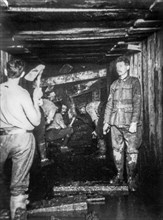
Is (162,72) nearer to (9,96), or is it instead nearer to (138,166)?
(138,166)

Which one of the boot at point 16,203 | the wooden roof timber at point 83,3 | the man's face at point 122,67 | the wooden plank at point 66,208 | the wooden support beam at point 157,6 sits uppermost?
the wooden support beam at point 157,6

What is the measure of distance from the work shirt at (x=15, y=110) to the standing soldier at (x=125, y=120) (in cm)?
216

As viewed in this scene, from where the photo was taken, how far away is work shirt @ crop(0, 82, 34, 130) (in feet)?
12.1

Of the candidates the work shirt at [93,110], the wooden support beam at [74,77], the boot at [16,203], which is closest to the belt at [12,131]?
the boot at [16,203]

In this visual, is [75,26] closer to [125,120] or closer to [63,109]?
[125,120]

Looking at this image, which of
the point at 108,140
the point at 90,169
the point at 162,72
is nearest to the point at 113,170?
the point at 90,169

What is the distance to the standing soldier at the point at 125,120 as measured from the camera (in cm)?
511

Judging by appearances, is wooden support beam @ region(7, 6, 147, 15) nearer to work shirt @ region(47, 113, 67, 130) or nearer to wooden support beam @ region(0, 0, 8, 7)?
wooden support beam @ region(0, 0, 8, 7)

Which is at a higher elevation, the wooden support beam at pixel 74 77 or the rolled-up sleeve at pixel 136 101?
the wooden support beam at pixel 74 77

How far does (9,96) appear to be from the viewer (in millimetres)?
3729

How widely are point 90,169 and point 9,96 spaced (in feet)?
9.99

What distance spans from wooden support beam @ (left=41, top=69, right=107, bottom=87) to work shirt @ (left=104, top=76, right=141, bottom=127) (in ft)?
4.63

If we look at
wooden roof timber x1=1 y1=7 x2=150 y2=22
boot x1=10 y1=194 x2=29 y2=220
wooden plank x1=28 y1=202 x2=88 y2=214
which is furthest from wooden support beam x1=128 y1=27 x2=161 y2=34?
boot x1=10 y1=194 x2=29 y2=220

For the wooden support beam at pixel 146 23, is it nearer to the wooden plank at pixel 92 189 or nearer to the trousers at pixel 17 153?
the trousers at pixel 17 153
